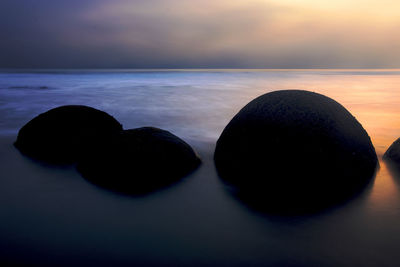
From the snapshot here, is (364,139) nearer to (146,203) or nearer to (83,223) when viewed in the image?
(146,203)

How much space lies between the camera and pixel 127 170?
3.84 m

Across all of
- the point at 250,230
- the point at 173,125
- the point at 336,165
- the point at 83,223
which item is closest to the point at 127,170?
the point at 83,223

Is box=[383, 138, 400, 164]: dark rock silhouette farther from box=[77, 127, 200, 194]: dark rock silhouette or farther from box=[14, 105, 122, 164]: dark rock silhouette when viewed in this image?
box=[14, 105, 122, 164]: dark rock silhouette

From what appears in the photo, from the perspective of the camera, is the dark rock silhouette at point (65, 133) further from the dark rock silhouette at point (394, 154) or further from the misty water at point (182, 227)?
the dark rock silhouette at point (394, 154)

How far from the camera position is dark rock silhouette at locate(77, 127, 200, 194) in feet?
12.5

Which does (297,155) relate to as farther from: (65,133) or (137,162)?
(65,133)

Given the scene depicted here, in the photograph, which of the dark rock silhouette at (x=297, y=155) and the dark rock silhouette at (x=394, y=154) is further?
the dark rock silhouette at (x=394, y=154)

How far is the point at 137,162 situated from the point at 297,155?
6.25 feet

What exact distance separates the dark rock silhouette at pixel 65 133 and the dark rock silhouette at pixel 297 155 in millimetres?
2434

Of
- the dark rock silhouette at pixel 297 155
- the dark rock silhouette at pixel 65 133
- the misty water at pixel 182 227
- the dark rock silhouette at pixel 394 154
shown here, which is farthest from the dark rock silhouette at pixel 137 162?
the dark rock silhouette at pixel 394 154

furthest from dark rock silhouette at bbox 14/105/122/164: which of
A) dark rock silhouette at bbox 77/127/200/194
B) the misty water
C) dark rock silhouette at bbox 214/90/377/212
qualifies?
dark rock silhouette at bbox 214/90/377/212

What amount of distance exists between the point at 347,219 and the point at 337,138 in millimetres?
931

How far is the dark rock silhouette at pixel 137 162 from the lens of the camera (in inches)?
150

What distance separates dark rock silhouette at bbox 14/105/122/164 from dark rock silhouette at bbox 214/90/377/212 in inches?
95.8
